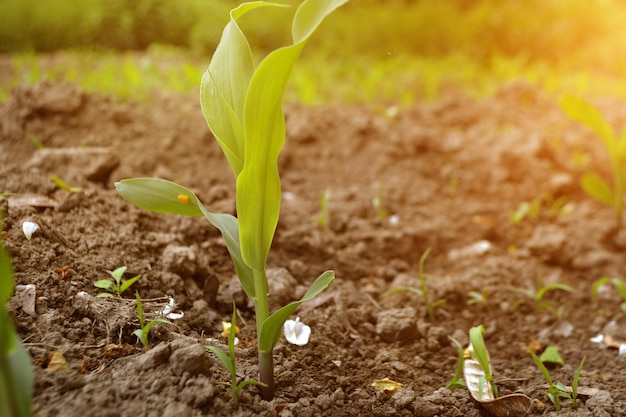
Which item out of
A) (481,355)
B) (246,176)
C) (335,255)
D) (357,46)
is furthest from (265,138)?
(357,46)

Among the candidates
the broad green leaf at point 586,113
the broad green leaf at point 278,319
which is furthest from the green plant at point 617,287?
the broad green leaf at point 278,319

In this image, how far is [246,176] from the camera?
3.78ft

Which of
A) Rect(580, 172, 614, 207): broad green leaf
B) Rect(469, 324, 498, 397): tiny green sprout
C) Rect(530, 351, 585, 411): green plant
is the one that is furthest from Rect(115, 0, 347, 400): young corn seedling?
Rect(580, 172, 614, 207): broad green leaf

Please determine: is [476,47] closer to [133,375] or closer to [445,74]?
[445,74]

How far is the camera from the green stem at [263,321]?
1244mm

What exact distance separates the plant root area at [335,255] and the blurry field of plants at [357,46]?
1.71 feet

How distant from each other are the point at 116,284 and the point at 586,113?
1.75 m

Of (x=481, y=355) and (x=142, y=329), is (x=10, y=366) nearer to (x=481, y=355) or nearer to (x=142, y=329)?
→ (x=142, y=329)

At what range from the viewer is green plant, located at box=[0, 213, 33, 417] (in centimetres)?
87

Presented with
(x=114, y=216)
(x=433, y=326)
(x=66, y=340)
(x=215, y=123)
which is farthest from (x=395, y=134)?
A: (x=66, y=340)

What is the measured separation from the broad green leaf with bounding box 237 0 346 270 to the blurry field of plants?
207 cm

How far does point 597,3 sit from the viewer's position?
5859 mm

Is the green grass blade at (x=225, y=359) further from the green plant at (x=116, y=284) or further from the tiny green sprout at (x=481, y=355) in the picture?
the tiny green sprout at (x=481, y=355)

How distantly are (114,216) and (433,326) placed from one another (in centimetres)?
99
